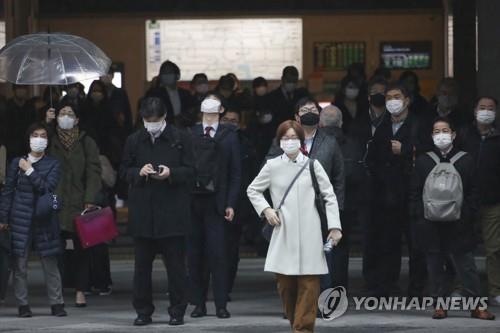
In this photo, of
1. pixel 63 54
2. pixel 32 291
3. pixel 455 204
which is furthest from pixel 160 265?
pixel 455 204

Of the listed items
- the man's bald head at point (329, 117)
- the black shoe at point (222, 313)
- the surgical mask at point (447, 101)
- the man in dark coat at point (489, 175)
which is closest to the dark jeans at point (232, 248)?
the black shoe at point (222, 313)

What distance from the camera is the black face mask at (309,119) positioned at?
46.8 feet

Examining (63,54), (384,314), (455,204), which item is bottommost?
(384,314)

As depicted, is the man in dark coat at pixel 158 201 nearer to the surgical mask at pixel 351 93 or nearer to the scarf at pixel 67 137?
the scarf at pixel 67 137

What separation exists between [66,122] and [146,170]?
2.08 m

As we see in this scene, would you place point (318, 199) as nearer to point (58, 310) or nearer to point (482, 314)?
point (482, 314)

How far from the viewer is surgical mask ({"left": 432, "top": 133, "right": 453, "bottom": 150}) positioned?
47.3ft

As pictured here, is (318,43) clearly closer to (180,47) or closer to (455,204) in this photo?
(180,47)

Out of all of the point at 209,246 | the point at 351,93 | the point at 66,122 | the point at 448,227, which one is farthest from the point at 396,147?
the point at 351,93

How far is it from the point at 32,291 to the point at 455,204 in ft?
17.8

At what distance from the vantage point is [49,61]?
16.2 meters

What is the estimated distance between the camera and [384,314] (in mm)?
14969

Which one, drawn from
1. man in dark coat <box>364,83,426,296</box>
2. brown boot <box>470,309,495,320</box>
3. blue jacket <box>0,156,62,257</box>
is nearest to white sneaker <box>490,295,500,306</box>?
man in dark coat <box>364,83,426,296</box>

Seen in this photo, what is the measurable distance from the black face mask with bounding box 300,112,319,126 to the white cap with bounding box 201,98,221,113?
3.15 feet
